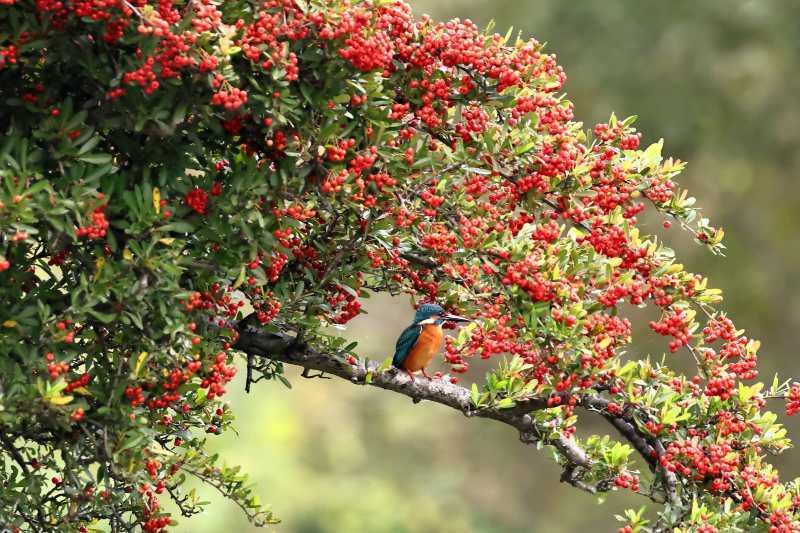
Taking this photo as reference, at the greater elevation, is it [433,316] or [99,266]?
[433,316]

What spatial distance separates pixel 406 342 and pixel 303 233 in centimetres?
122

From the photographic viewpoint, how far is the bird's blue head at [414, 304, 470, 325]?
467 cm

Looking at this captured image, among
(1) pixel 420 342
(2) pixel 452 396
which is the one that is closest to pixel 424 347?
(1) pixel 420 342

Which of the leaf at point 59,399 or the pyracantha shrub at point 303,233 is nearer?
the leaf at point 59,399

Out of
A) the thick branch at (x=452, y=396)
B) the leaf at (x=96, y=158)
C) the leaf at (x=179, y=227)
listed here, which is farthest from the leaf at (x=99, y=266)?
the thick branch at (x=452, y=396)

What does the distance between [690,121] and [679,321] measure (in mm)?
11433

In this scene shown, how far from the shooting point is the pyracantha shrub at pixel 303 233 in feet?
11.3

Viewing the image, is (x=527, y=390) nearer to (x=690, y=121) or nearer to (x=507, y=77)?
(x=507, y=77)

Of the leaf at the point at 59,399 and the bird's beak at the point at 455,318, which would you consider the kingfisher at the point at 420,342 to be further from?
the leaf at the point at 59,399

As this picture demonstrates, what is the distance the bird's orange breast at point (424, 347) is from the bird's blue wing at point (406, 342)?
0.7 inches

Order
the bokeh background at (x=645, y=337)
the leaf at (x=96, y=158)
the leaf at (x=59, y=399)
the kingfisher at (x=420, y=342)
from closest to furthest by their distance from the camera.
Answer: the leaf at (x=59, y=399), the leaf at (x=96, y=158), the kingfisher at (x=420, y=342), the bokeh background at (x=645, y=337)

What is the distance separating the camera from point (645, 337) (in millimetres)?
14844

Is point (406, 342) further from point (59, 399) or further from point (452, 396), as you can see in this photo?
point (59, 399)

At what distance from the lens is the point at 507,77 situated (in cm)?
388
